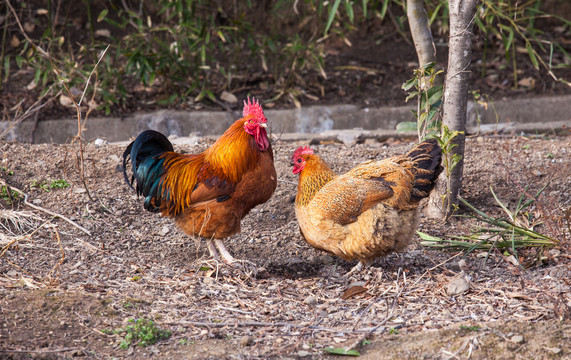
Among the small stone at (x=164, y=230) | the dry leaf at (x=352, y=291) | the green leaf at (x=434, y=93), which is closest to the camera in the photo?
the dry leaf at (x=352, y=291)

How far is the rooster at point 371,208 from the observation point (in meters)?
3.95

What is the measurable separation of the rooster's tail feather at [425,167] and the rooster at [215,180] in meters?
1.05

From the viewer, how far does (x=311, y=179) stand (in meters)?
4.27

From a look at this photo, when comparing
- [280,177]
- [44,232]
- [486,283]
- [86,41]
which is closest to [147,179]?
[44,232]

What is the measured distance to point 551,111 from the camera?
811 centimetres

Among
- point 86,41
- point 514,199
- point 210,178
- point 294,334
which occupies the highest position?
point 86,41

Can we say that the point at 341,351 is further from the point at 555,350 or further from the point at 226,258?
the point at 226,258

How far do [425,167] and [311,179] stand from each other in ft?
2.68

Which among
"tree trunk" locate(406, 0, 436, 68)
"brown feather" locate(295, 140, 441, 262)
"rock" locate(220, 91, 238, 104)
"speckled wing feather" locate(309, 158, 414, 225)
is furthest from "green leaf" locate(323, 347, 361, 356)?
"rock" locate(220, 91, 238, 104)

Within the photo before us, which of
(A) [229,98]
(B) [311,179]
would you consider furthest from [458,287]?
(A) [229,98]

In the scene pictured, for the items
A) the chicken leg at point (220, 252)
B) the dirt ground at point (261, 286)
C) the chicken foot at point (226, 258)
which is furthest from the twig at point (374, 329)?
the chicken leg at point (220, 252)

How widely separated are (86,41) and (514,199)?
6.98m

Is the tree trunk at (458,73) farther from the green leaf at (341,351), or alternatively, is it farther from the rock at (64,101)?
the rock at (64,101)

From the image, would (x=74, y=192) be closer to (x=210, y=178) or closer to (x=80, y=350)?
(x=210, y=178)
